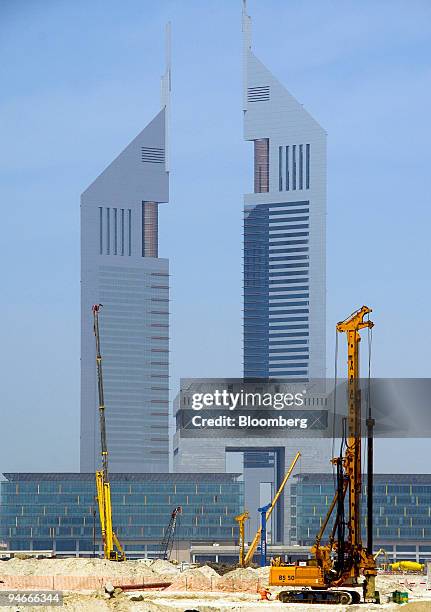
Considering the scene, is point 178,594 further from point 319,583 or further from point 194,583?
point 319,583

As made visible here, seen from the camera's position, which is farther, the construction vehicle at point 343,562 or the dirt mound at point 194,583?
the dirt mound at point 194,583

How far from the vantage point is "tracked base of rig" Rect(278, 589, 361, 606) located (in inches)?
4242

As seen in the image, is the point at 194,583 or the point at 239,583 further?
the point at 194,583

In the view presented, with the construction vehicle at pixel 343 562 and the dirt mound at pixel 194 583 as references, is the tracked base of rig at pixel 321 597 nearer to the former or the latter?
the construction vehicle at pixel 343 562

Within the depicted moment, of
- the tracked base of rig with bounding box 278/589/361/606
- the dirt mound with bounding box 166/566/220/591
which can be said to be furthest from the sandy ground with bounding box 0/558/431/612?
the tracked base of rig with bounding box 278/589/361/606

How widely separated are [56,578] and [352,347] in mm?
34918

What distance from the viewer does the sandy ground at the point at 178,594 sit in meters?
101

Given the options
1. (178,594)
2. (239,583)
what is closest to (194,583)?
(239,583)

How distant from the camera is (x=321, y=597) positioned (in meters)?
108

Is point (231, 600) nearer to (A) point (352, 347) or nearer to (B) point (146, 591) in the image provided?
(B) point (146, 591)

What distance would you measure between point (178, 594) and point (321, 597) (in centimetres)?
1258

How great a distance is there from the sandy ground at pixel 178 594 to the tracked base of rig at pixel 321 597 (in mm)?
1132

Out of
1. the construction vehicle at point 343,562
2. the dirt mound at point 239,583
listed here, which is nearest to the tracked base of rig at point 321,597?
the construction vehicle at point 343,562

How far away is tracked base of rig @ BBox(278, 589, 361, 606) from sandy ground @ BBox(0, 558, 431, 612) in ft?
3.71
